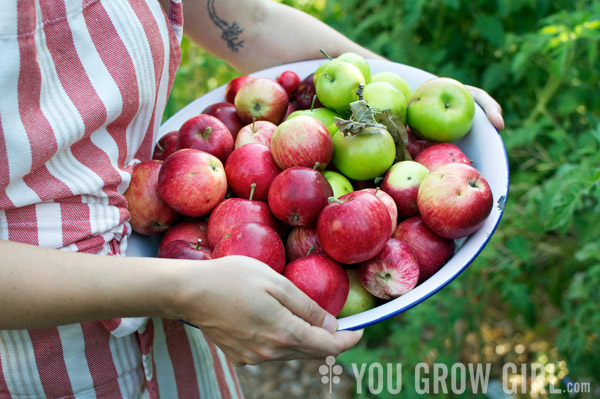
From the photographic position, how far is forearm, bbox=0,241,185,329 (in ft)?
2.64

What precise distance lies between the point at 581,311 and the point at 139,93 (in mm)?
1485

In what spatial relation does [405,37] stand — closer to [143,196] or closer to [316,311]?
[143,196]

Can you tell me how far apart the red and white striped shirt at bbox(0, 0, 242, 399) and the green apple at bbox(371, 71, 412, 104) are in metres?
0.57

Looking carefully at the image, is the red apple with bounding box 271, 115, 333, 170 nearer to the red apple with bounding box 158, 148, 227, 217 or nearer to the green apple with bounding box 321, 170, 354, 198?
the green apple with bounding box 321, 170, 354, 198

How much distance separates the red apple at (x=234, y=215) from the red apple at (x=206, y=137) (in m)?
0.18

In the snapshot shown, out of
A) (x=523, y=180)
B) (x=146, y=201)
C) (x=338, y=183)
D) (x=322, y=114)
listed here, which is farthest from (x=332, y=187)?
(x=523, y=180)

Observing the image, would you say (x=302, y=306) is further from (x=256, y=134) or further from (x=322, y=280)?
(x=256, y=134)

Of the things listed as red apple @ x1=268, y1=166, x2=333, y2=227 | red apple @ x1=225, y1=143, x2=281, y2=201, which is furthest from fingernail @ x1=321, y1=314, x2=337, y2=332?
red apple @ x1=225, y1=143, x2=281, y2=201

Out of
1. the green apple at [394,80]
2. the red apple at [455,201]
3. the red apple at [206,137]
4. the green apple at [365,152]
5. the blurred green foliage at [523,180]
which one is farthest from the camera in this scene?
the blurred green foliage at [523,180]

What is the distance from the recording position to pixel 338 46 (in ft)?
5.09

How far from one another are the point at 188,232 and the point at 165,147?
0.32 m

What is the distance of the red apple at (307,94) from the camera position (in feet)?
4.72

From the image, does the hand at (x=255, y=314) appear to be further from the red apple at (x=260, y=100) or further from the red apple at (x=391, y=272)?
the red apple at (x=260, y=100)

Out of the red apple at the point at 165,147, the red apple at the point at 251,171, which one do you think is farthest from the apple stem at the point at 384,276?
the red apple at the point at 165,147
